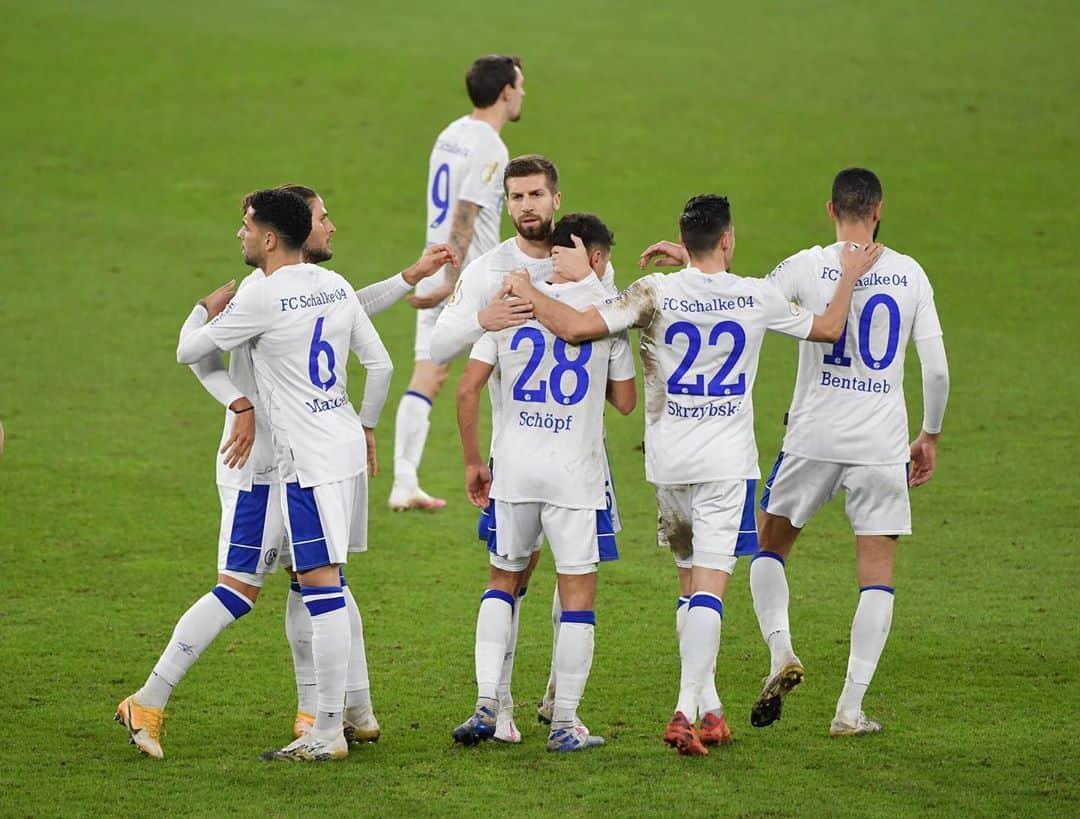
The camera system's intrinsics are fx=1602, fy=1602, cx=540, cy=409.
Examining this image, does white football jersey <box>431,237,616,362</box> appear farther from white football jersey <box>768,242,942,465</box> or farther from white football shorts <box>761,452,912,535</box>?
white football shorts <box>761,452,912,535</box>

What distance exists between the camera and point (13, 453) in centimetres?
983

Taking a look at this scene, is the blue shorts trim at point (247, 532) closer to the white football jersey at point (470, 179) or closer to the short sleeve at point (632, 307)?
the short sleeve at point (632, 307)

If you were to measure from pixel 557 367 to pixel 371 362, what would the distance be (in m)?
0.73

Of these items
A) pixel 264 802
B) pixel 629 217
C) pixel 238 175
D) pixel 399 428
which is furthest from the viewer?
pixel 238 175

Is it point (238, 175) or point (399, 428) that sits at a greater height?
point (238, 175)

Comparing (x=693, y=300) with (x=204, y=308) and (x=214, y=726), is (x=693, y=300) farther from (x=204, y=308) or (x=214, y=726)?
(x=214, y=726)

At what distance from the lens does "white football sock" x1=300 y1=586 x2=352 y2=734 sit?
5.49 m

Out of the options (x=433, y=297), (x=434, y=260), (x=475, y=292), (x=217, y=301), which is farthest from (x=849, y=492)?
(x=433, y=297)

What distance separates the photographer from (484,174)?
358 inches

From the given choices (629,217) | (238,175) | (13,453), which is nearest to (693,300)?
(13,453)

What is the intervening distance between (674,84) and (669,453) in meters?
14.4

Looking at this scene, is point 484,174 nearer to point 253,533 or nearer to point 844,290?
point 844,290

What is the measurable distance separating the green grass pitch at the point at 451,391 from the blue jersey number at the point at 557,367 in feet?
4.11

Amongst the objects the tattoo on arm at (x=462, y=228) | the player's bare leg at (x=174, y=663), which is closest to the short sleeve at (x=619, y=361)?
the player's bare leg at (x=174, y=663)
